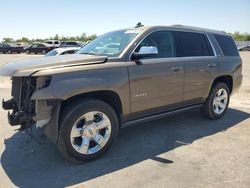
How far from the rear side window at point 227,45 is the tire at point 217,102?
0.75 m

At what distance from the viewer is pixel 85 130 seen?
12.9 feet

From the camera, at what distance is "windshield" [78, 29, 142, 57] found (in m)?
4.48

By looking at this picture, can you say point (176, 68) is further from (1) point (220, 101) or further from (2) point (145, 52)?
(1) point (220, 101)

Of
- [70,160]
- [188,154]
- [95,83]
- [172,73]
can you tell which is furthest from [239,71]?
Answer: [70,160]

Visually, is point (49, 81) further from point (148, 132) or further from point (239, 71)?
point (239, 71)

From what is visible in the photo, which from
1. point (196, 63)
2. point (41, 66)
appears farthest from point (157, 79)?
point (41, 66)

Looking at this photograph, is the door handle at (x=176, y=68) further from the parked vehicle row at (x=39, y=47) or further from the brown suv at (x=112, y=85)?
the parked vehicle row at (x=39, y=47)

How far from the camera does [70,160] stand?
12.8 feet

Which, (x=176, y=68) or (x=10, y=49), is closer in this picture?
(x=176, y=68)

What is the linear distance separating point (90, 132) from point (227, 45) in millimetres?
3982

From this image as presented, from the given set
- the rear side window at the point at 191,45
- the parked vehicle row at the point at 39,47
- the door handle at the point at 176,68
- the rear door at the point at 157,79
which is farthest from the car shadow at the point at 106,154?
the parked vehicle row at the point at 39,47

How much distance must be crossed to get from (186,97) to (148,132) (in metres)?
0.97

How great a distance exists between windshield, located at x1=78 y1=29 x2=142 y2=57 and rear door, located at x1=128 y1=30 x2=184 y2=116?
25 centimetres

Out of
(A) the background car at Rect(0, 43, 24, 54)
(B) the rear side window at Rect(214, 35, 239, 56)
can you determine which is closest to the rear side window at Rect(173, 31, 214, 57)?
(B) the rear side window at Rect(214, 35, 239, 56)
